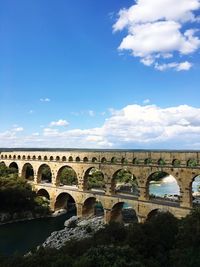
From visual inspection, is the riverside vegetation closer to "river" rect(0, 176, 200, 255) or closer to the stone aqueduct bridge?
"river" rect(0, 176, 200, 255)

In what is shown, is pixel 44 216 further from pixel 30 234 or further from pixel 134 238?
pixel 134 238

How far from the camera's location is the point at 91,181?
61.1 meters

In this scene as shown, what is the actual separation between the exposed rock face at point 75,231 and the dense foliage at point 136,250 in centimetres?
816

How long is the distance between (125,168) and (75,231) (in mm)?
7662

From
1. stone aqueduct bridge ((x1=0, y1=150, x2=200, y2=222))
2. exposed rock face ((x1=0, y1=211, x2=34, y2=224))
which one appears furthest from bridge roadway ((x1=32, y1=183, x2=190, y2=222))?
exposed rock face ((x1=0, y1=211, x2=34, y2=224))

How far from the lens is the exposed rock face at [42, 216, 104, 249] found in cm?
2892

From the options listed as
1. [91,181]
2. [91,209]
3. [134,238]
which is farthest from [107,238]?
[91,181]

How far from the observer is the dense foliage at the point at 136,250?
14078 millimetres

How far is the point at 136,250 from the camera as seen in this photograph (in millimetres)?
17141

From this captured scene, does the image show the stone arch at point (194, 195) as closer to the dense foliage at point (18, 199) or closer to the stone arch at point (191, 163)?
the stone arch at point (191, 163)

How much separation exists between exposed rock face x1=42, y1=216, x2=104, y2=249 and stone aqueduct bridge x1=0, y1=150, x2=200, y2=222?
A: 1.56 meters

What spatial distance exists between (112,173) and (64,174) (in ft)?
91.9

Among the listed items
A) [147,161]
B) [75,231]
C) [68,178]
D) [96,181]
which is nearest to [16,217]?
[75,231]

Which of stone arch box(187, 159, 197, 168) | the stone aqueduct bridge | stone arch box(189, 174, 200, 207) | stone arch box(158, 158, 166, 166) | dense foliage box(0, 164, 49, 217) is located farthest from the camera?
dense foliage box(0, 164, 49, 217)
